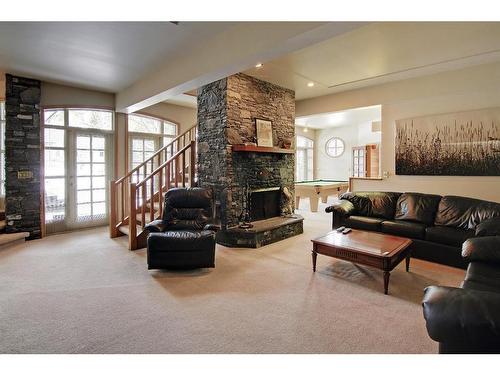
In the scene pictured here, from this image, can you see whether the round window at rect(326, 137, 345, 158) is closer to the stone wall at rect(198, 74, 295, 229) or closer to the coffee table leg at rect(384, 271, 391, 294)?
the stone wall at rect(198, 74, 295, 229)

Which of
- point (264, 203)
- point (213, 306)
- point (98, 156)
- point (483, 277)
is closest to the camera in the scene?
point (483, 277)

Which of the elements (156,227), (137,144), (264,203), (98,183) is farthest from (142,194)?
(137,144)

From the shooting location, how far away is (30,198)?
507 centimetres

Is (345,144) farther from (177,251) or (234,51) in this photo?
(177,251)

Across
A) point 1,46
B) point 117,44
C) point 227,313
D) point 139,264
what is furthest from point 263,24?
point 1,46

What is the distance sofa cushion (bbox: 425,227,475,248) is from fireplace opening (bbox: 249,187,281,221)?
2.60 m

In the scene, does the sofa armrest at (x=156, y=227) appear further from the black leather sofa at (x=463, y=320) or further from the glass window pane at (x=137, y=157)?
the glass window pane at (x=137, y=157)

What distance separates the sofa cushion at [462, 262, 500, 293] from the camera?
211cm

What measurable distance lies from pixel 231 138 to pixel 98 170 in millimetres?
3316

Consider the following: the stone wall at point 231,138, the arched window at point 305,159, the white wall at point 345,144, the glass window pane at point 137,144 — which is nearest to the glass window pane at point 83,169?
the glass window pane at point 137,144

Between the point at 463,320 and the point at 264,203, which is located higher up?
the point at 264,203

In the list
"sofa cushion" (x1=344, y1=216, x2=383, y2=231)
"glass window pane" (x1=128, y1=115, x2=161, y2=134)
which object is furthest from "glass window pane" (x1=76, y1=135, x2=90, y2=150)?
"sofa cushion" (x1=344, y1=216, x2=383, y2=231)

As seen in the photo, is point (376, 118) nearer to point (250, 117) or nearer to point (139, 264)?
point (250, 117)

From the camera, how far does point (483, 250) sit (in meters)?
2.51
